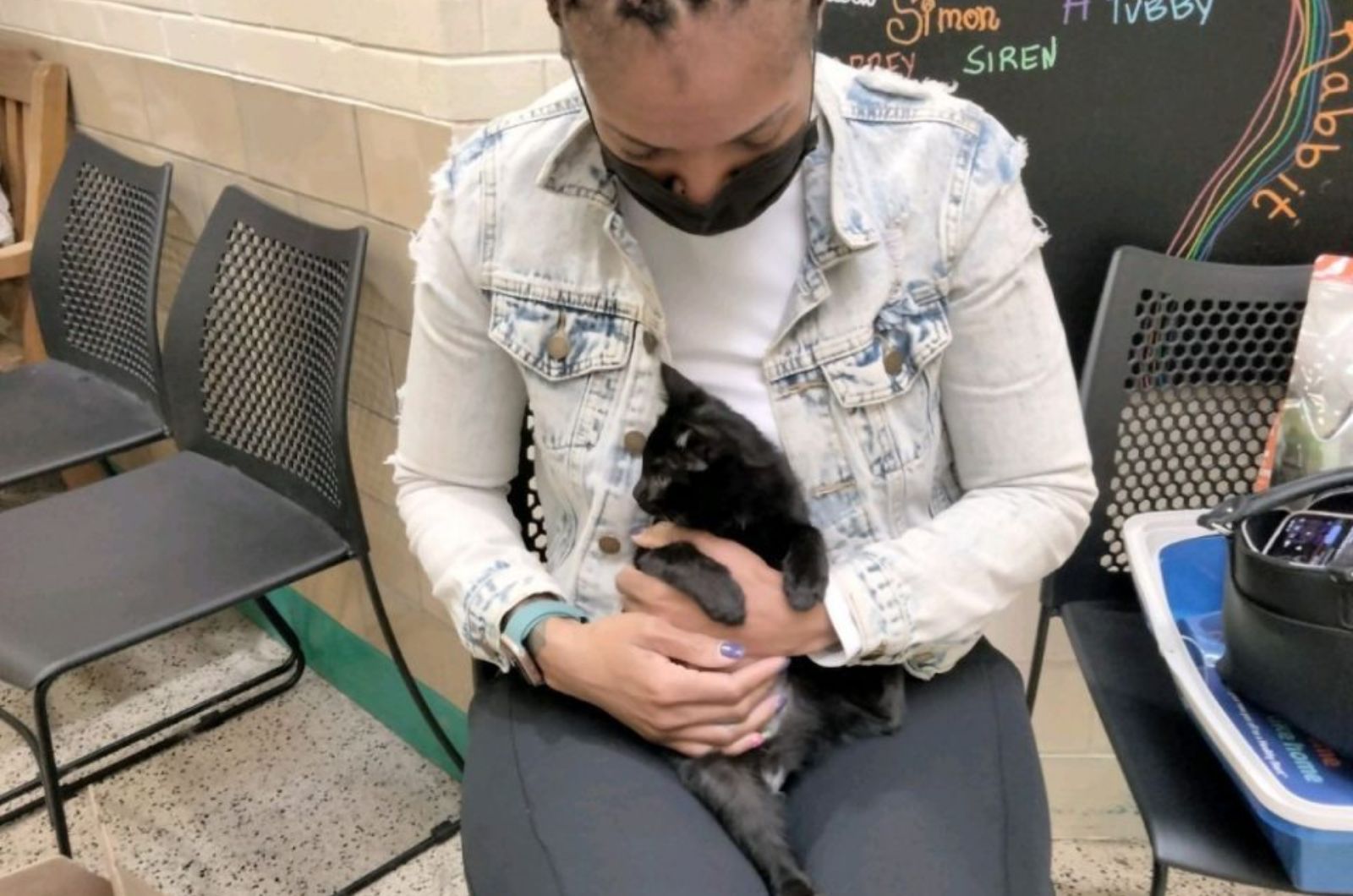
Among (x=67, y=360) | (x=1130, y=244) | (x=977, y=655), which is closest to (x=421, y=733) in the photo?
(x=67, y=360)

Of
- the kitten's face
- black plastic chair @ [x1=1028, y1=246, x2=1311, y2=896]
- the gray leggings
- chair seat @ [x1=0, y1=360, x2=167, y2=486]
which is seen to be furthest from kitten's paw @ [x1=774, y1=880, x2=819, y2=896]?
chair seat @ [x1=0, y1=360, x2=167, y2=486]

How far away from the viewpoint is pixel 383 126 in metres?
1.53

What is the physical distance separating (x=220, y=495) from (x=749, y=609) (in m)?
1.14

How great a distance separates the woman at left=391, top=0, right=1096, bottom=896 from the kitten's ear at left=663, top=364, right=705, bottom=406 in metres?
0.03

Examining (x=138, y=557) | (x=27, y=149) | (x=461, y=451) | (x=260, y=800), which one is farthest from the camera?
(x=27, y=149)

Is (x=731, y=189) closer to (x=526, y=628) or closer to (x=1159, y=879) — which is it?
(x=526, y=628)

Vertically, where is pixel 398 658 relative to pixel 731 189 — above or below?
below

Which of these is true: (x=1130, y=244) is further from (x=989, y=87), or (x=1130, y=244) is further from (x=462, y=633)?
(x=462, y=633)

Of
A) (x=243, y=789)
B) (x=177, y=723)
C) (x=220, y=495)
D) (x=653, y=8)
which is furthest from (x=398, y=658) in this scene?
(x=653, y=8)

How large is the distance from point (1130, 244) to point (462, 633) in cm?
94

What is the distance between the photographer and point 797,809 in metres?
1.01

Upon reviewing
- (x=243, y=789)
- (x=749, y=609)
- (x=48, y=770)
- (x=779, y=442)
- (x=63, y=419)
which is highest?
(x=779, y=442)

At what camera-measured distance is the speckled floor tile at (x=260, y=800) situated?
5.89 ft

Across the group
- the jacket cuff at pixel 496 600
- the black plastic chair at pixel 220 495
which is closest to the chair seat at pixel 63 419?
the black plastic chair at pixel 220 495
